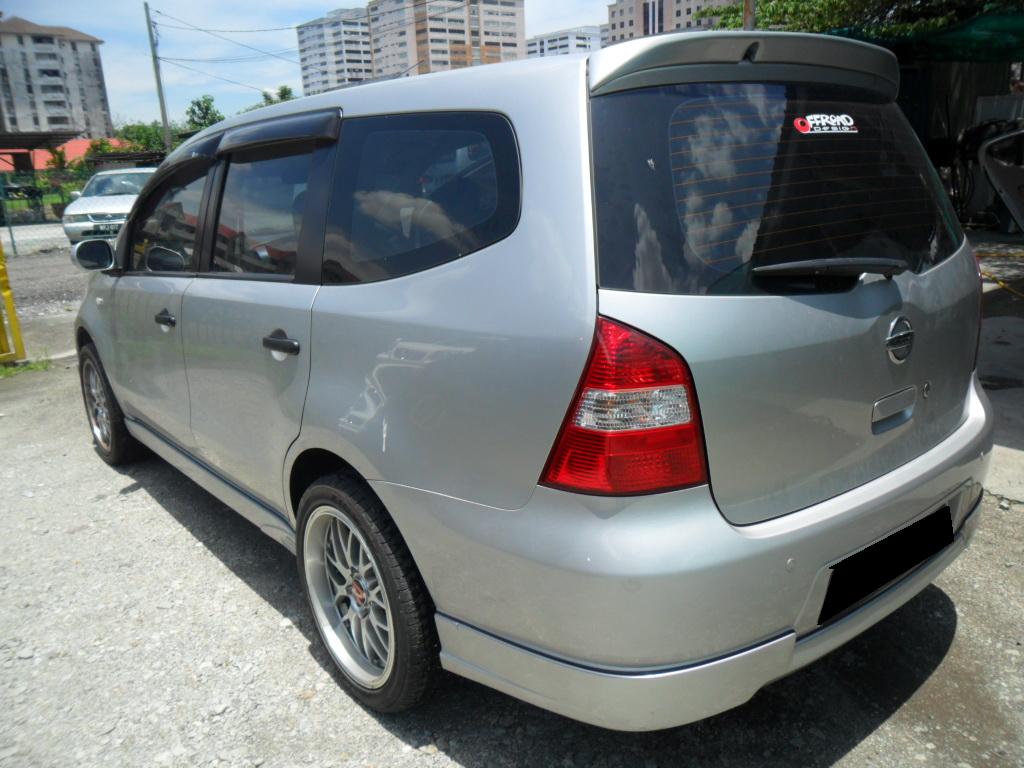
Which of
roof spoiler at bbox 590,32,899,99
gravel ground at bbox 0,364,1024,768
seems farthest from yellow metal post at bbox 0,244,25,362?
roof spoiler at bbox 590,32,899,99

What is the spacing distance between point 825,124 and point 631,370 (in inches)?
38.1

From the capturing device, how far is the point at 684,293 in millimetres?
1726

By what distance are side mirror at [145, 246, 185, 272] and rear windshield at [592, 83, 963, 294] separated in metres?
2.31

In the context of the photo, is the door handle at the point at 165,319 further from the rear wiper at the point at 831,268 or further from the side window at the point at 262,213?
the rear wiper at the point at 831,268

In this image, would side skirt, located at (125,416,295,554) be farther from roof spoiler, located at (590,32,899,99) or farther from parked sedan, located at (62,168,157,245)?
parked sedan, located at (62,168,157,245)

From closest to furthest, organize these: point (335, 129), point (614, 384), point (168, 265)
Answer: point (614, 384), point (335, 129), point (168, 265)

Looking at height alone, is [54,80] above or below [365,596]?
above

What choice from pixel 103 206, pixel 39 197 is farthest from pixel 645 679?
pixel 39 197

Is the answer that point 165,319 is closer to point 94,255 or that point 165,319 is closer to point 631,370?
point 94,255

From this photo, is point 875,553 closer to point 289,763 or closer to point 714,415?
point 714,415

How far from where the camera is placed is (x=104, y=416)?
4.83 metres

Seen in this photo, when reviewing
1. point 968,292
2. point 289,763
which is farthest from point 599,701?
point 968,292

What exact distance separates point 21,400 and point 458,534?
609cm

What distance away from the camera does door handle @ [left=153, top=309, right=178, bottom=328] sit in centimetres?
336
